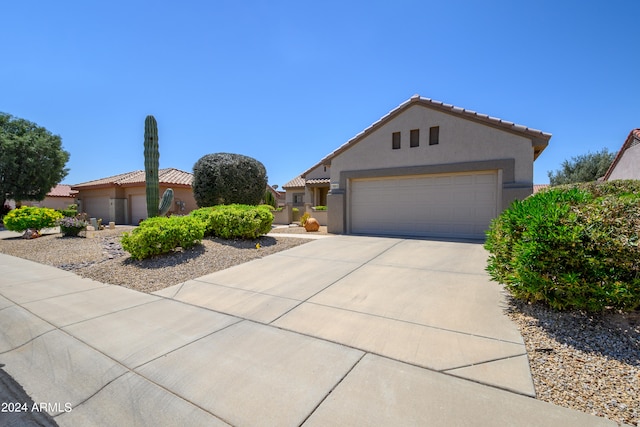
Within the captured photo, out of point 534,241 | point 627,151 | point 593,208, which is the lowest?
point 534,241

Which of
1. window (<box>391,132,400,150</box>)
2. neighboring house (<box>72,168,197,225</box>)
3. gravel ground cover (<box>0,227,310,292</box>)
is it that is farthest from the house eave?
neighboring house (<box>72,168,197,225</box>)

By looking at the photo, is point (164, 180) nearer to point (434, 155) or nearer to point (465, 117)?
point (434, 155)

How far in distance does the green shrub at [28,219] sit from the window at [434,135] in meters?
17.2

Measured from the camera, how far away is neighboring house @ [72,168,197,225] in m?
21.0

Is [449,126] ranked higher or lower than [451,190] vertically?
higher

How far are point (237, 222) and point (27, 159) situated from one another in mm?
25640

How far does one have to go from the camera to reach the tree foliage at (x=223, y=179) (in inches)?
561

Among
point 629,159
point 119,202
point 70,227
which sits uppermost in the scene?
point 629,159

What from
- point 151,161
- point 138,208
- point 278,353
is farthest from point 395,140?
point 138,208

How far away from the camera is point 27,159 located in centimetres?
2362

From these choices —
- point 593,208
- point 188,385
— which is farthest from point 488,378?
point 188,385

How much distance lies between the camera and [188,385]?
271 centimetres

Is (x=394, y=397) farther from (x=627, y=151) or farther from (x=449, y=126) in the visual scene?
(x=627, y=151)

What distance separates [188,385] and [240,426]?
2.60 feet
